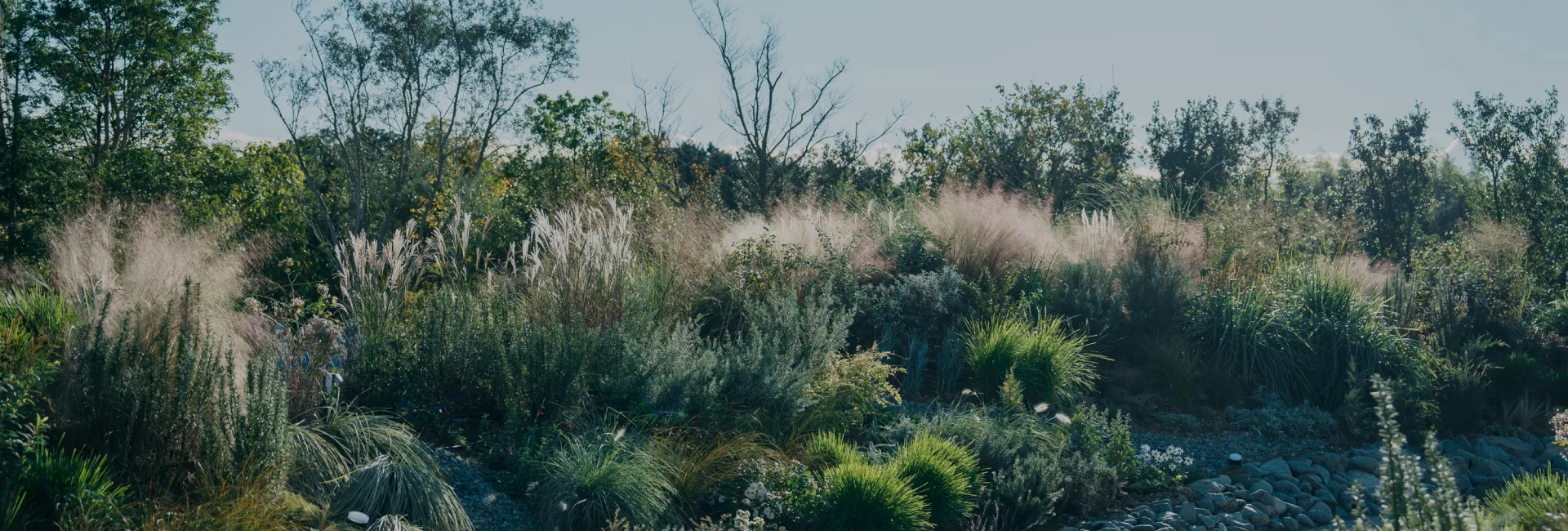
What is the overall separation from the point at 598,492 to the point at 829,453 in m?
1.24

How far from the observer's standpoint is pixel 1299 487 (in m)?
5.79

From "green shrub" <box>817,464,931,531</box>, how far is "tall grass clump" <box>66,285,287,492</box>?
2169 mm

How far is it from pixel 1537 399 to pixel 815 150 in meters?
9.61

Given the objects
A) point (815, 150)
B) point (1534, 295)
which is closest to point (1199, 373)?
point (1534, 295)

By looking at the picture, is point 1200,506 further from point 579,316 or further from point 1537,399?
point 1537,399

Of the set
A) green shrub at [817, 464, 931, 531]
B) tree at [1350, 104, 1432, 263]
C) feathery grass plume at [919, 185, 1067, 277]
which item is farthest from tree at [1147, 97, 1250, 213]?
green shrub at [817, 464, 931, 531]

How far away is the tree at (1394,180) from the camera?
A: 16.2 metres

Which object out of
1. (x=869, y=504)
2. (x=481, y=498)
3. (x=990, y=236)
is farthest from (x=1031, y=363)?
(x=481, y=498)

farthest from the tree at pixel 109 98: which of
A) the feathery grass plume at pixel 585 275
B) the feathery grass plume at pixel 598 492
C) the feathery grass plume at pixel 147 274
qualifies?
the feathery grass plume at pixel 598 492

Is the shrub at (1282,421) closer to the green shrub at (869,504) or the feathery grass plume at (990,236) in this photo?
the feathery grass plume at (990,236)

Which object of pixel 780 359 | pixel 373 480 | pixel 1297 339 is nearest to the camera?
pixel 373 480

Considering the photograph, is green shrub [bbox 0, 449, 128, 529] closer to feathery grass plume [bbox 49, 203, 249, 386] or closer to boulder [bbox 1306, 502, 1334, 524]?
feathery grass plume [bbox 49, 203, 249, 386]

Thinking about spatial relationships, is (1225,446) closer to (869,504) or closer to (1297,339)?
(1297,339)

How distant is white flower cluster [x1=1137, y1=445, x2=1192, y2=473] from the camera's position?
18.0 feet
